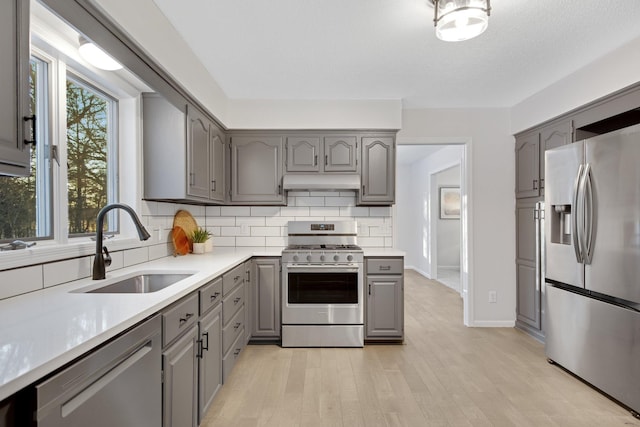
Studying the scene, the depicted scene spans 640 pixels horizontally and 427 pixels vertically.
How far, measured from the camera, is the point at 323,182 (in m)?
3.58

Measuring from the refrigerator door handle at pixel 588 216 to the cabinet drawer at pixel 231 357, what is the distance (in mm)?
2660

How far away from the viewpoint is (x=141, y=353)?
1.34 meters

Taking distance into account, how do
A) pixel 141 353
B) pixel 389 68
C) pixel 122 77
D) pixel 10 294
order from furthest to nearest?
pixel 389 68 → pixel 122 77 → pixel 10 294 → pixel 141 353

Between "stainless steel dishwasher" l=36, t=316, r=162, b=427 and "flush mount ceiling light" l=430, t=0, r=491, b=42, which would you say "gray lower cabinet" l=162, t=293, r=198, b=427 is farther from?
"flush mount ceiling light" l=430, t=0, r=491, b=42

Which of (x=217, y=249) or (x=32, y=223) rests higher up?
(x=32, y=223)

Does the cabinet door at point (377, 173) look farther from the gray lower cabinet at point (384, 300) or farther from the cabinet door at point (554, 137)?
the cabinet door at point (554, 137)

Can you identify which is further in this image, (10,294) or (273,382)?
(273,382)

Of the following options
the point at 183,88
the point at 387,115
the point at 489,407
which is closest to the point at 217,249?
the point at 183,88

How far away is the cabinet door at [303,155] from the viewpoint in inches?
145

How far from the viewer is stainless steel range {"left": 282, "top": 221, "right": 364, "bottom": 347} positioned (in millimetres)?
3328

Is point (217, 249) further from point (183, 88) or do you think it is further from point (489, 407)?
point (489, 407)

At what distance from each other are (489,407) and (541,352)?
129 centimetres

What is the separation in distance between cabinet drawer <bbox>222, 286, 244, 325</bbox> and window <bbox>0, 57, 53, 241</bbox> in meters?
1.12

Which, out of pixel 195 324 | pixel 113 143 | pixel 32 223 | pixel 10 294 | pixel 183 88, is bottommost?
pixel 195 324
